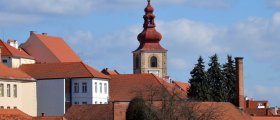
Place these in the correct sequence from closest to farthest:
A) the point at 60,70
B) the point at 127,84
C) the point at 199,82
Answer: the point at 199,82 → the point at 60,70 → the point at 127,84

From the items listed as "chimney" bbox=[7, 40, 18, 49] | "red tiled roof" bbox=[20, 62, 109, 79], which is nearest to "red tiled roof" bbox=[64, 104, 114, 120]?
"red tiled roof" bbox=[20, 62, 109, 79]

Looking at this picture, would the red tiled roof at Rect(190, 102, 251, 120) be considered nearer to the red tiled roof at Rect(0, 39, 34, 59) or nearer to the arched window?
the red tiled roof at Rect(0, 39, 34, 59)

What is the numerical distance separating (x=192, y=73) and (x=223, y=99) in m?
6.28

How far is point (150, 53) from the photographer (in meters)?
182

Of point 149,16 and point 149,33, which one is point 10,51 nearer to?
point 149,16

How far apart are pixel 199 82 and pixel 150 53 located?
69851mm

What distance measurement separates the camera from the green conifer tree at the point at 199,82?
110312 mm

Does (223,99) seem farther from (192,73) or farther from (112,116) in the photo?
(112,116)

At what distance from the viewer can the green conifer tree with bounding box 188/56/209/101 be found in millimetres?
110312

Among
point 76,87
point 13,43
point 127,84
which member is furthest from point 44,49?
point 76,87

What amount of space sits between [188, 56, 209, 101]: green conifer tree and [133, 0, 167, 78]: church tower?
63.2 metres

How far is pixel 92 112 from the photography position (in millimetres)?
84688

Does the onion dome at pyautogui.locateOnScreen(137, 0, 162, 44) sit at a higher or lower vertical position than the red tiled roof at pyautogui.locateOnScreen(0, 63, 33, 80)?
higher

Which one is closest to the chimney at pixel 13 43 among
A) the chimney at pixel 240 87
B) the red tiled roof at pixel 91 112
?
the chimney at pixel 240 87
